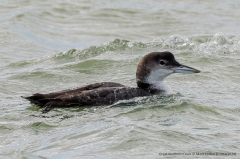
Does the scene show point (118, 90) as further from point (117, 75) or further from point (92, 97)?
point (117, 75)

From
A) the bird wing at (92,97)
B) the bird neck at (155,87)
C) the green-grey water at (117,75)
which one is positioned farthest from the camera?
the bird neck at (155,87)

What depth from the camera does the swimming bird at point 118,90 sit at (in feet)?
21.4

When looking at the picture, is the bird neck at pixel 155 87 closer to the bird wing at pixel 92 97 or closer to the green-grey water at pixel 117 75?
the green-grey water at pixel 117 75

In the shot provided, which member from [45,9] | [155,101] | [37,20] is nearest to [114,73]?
[155,101]

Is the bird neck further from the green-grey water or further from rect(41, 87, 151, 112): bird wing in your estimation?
rect(41, 87, 151, 112): bird wing

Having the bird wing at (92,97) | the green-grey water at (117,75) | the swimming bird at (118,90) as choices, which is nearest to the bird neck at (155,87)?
the swimming bird at (118,90)

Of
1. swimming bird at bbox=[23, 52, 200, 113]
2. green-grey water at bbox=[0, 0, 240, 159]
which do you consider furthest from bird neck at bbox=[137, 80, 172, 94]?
green-grey water at bbox=[0, 0, 240, 159]

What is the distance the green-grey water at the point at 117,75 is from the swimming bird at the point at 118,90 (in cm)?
14

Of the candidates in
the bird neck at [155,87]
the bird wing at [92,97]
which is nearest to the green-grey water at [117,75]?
the bird wing at [92,97]

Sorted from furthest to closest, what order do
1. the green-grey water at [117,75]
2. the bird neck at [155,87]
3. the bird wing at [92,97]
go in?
the bird neck at [155,87] → the bird wing at [92,97] → the green-grey water at [117,75]

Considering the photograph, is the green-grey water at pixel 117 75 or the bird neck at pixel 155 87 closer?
the green-grey water at pixel 117 75

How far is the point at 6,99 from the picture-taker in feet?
24.4

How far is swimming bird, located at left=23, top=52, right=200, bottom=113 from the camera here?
653 cm

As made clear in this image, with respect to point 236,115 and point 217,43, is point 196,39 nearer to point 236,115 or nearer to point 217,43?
point 217,43
